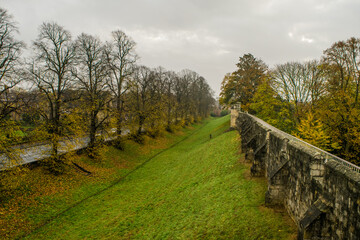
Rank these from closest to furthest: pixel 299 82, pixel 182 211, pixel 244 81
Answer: pixel 182 211
pixel 299 82
pixel 244 81

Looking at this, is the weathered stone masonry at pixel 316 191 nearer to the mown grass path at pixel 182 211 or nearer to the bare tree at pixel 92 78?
the mown grass path at pixel 182 211

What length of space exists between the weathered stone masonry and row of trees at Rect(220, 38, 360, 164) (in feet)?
31.7

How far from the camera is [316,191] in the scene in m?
6.11

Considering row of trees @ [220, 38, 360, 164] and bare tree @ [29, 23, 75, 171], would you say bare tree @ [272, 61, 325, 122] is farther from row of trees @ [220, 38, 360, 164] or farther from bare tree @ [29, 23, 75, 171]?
bare tree @ [29, 23, 75, 171]

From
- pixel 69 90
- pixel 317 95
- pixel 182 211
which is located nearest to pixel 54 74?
pixel 69 90

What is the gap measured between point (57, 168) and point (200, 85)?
57889 mm

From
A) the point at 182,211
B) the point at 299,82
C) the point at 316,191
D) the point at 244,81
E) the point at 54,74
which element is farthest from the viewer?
the point at 244,81

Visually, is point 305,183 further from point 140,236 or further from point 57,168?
point 57,168

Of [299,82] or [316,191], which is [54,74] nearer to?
[316,191]

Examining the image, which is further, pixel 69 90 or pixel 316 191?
pixel 69 90

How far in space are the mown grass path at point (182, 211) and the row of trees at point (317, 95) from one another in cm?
890

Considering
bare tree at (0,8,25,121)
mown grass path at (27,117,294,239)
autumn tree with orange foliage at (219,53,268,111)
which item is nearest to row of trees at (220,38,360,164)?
autumn tree with orange foliage at (219,53,268,111)

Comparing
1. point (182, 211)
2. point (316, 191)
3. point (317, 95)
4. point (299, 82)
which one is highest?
point (299, 82)

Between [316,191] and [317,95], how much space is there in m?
21.0
